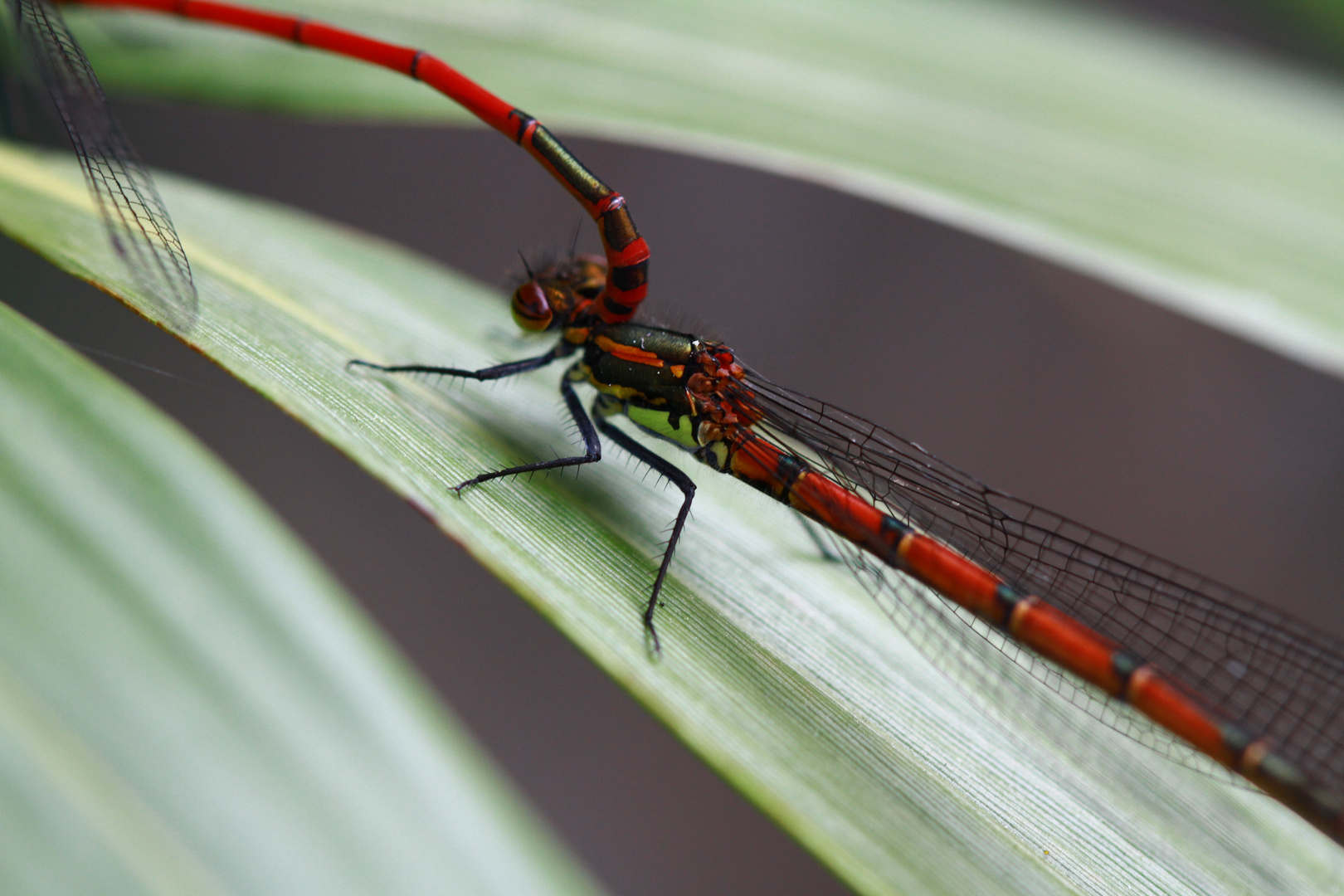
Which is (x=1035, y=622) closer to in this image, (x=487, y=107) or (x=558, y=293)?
(x=558, y=293)

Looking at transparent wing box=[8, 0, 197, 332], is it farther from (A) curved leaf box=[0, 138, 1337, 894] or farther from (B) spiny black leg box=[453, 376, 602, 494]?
(B) spiny black leg box=[453, 376, 602, 494]

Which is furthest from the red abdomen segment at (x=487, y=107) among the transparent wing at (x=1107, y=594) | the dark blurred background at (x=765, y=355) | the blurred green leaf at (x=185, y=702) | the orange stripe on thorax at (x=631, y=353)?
the dark blurred background at (x=765, y=355)

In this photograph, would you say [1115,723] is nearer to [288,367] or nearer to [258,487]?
[288,367]

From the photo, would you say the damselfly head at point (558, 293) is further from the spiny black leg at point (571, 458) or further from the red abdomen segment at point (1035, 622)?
the red abdomen segment at point (1035, 622)

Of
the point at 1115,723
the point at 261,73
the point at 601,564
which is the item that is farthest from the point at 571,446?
the point at 1115,723

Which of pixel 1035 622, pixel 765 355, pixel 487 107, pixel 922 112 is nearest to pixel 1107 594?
pixel 1035 622

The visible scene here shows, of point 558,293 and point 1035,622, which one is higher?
point 558,293

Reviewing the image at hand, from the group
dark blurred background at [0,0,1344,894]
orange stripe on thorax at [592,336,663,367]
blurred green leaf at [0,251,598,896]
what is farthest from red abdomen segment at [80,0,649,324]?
dark blurred background at [0,0,1344,894]

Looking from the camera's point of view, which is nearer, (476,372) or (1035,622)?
(1035,622)
